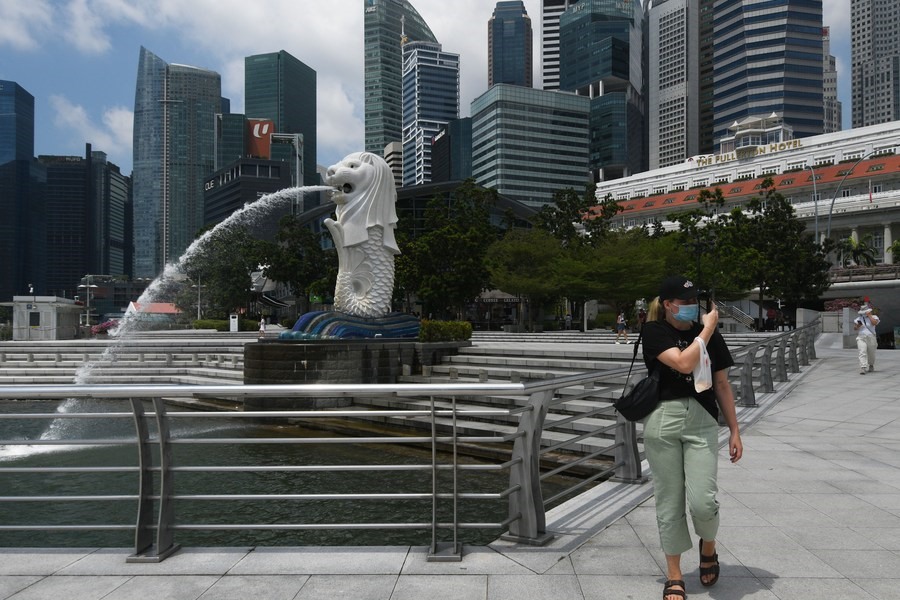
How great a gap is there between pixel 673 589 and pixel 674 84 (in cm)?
18117

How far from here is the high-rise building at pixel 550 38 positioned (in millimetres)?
186250

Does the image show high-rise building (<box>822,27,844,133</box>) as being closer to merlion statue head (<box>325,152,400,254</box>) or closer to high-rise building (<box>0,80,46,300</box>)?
merlion statue head (<box>325,152,400,254</box>)

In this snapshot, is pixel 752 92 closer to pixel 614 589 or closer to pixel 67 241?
pixel 614 589

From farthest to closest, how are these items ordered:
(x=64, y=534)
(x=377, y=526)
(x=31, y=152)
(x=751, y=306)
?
(x=31, y=152) → (x=751, y=306) → (x=64, y=534) → (x=377, y=526)

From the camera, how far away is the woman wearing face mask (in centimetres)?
339

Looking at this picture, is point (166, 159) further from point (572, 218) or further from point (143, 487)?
point (143, 487)

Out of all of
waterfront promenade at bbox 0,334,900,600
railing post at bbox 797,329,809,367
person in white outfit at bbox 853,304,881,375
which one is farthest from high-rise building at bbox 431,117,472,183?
waterfront promenade at bbox 0,334,900,600

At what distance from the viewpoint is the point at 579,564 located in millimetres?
3900

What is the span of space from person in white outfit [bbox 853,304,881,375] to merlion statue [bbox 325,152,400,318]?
12.7 meters

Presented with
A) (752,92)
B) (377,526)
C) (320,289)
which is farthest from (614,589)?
(752,92)

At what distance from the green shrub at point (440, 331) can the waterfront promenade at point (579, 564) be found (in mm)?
12474

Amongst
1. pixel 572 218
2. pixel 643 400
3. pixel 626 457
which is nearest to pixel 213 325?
pixel 572 218

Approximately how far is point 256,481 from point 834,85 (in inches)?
8341

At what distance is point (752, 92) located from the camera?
394 feet
